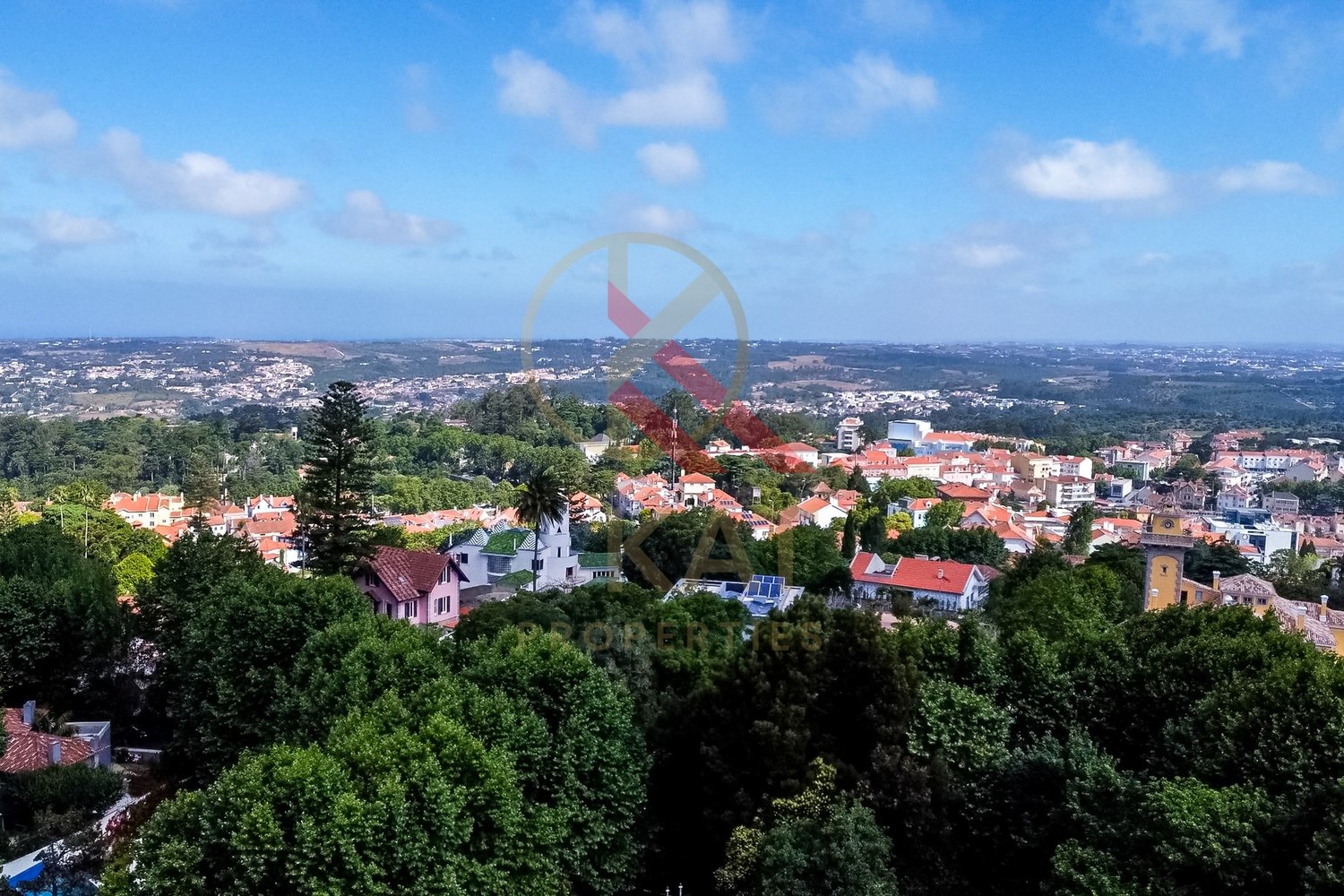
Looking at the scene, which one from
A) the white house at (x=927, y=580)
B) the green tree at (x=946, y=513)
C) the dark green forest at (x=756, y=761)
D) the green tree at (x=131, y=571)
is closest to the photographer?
the dark green forest at (x=756, y=761)

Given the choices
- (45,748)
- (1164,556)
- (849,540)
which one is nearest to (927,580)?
(849,540)

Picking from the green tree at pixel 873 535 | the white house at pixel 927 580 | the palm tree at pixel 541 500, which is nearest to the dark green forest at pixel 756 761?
the palm tree at pixel 541 500

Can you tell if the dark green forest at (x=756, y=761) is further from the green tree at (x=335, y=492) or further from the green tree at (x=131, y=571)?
the green tree at (x=131, y=571)

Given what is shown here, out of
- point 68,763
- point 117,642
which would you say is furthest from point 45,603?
point 68,763

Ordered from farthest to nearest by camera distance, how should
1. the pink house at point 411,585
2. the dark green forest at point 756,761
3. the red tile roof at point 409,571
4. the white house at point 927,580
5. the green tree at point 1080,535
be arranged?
the green tree at point 1080,535
the white house at point 927,580
the red tile roof at point 409,571
the pink house at point 411,585
the dark green forest at point 756,761

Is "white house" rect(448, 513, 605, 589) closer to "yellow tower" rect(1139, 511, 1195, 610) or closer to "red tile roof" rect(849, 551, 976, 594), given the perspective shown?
"red tile roof" rect(849, 551, 976, 594)

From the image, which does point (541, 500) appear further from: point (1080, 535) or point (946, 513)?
point (1080, 535)
